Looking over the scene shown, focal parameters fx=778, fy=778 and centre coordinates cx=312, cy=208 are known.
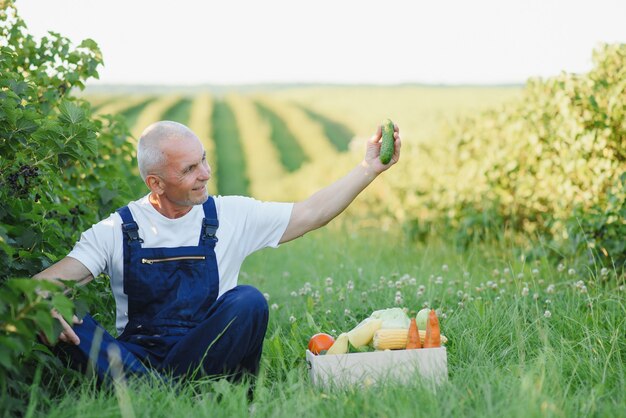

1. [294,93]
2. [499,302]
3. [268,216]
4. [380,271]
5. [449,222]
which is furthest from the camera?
[294,93]

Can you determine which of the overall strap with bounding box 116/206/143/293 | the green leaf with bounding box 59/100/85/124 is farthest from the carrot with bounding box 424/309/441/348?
the green leaf with bounding box 59/100/85/124

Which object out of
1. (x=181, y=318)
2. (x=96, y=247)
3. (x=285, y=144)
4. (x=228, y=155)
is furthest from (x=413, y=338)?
(x=285, y=144)

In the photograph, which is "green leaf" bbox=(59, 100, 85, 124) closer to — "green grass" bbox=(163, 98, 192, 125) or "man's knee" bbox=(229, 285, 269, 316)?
"man's knee" bbox=(229, 285, 269, 316)

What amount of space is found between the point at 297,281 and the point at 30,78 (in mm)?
2641

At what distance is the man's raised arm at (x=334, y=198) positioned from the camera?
3.75 metres

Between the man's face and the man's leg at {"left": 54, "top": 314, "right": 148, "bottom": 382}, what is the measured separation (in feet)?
2.25

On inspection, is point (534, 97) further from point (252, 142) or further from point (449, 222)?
point (252, 142)

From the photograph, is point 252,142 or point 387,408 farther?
point 252,142

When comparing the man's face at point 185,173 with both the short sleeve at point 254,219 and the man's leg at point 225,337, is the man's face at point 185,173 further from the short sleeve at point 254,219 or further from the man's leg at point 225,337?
the man's leg at point 225,337

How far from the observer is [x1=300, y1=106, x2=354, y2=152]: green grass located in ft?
96.6

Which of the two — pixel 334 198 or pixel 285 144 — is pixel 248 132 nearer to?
pixel 285 144

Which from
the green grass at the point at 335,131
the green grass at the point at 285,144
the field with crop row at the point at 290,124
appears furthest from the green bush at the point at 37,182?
the green grass at the point at 335,131

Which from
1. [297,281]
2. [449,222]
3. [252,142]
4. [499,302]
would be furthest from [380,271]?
[252,142]

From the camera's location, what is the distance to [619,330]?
12.7 ft
